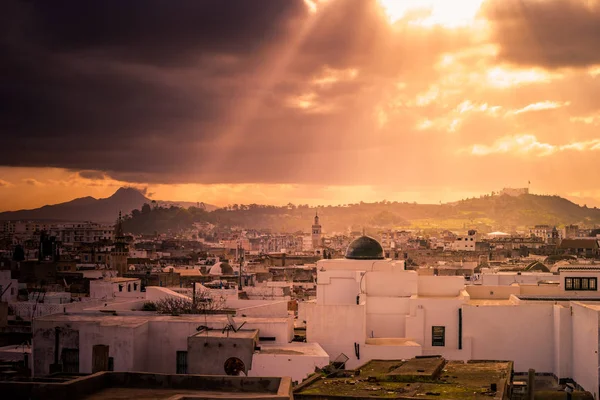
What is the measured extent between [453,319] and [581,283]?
444 centimetres

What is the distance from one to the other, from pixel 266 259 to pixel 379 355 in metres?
55.5

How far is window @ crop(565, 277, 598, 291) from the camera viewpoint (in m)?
25.4

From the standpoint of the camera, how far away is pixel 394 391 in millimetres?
13828

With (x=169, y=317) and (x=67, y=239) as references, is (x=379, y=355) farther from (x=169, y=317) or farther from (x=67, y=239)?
(x=67, y=239)

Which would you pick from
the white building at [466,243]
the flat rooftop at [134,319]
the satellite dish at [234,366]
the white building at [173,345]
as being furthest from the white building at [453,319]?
the white building at [466,243]

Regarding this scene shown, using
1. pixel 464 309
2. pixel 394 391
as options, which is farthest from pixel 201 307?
pixel 394 391

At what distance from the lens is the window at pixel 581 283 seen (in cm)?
2536

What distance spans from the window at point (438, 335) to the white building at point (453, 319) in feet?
0.09

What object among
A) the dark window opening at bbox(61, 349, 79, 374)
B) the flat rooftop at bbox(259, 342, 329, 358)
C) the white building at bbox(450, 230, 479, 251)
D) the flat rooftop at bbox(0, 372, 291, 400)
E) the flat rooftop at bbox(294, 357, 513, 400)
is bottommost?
the dark window opening at bbox(61, 349, 79, 374)

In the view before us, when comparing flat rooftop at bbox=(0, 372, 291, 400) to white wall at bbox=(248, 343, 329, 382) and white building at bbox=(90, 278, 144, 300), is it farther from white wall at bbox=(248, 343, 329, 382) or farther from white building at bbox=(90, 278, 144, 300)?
white building at bbox=(90, 278, 144, 300)

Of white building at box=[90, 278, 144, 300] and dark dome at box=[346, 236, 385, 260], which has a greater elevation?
dark dome at box=[346, 236, 385, 260]

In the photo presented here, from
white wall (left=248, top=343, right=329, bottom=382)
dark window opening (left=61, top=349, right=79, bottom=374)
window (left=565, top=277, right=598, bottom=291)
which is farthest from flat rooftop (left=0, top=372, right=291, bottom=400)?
window (left=565, top=277, right=598, bottom=291)

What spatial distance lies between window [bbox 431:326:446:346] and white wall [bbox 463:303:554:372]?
0.71 metres

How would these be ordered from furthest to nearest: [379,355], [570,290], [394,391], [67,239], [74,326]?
[67,239], [570,290], [379,355], [74,326], [394,391]
